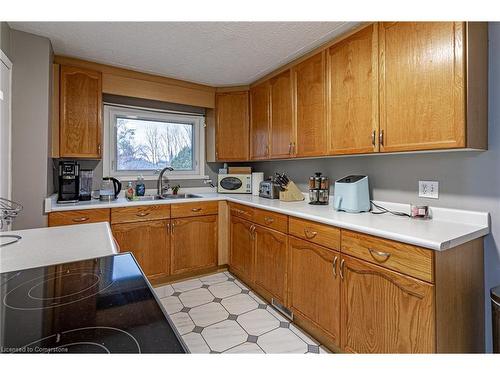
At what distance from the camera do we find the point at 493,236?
137cm

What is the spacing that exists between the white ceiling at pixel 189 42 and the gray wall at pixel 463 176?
37.8 inches

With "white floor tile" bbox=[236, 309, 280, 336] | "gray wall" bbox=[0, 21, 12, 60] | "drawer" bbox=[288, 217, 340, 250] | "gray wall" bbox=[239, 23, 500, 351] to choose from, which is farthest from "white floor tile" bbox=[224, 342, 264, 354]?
"gray wall" bbox=[0, 21, 12, 60]

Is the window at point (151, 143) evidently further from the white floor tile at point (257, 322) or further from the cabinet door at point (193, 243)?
the white floor tile at point (257, 322)

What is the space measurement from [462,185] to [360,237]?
689 mm

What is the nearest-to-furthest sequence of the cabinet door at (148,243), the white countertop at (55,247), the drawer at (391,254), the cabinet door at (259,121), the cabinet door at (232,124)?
1. the white countertop at (55,247)
2. the drawer at (391,254)
3. the cabinet door at (148,243)
4. the cabinet door at (259,121)
5. the cabinet door at (232,124)

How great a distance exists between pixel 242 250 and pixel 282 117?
135cm

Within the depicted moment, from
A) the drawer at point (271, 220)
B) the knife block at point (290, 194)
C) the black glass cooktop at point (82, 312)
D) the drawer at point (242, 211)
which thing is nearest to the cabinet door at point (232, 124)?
the drawer at point (242, 211)

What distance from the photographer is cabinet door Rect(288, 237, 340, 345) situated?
5.11 ft

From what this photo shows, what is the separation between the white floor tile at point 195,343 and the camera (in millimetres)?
1608

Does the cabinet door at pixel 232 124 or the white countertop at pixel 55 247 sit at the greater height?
the cabinet door at pixel 232 124

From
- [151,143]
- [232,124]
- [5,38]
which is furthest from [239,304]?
[5,38]

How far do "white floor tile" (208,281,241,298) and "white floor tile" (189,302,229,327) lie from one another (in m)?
0.17

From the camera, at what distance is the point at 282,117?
2469 millimetres
